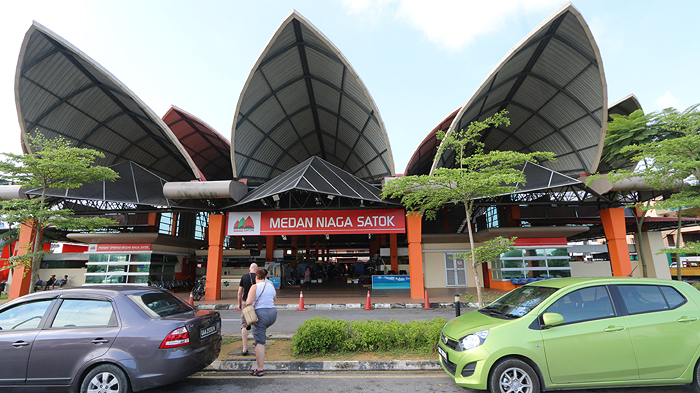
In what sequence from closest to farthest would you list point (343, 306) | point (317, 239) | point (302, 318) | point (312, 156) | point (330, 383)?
point (330, 383)
point (302, 318)
point (343, 306)
point (312, 156)
point (317, 239)

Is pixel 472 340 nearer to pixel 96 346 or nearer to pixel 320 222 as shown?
pixel 96 346

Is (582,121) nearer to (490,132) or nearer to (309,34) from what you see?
(490,132)

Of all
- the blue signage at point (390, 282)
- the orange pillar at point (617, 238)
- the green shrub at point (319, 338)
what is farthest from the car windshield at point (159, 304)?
the orange pillar at point (617, 238)

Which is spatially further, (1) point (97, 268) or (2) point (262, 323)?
(1) point (97, 268)

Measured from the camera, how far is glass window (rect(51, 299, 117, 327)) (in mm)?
4402

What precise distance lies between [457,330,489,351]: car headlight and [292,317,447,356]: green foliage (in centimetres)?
197

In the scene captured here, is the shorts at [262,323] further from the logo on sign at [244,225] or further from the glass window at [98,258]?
the glass window at [98,258]

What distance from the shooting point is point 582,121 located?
57.9 feet

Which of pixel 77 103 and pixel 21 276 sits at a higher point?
pixel 77 103

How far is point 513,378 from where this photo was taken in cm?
414

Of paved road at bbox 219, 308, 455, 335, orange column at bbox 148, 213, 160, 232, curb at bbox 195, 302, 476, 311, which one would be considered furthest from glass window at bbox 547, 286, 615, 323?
orange column at bbox 148, 213, 160, 232

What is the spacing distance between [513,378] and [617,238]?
62.8 feet

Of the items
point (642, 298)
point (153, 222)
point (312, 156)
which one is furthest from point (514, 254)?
point (153, 222)

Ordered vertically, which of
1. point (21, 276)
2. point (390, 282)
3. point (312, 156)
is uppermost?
point (312, 156)
